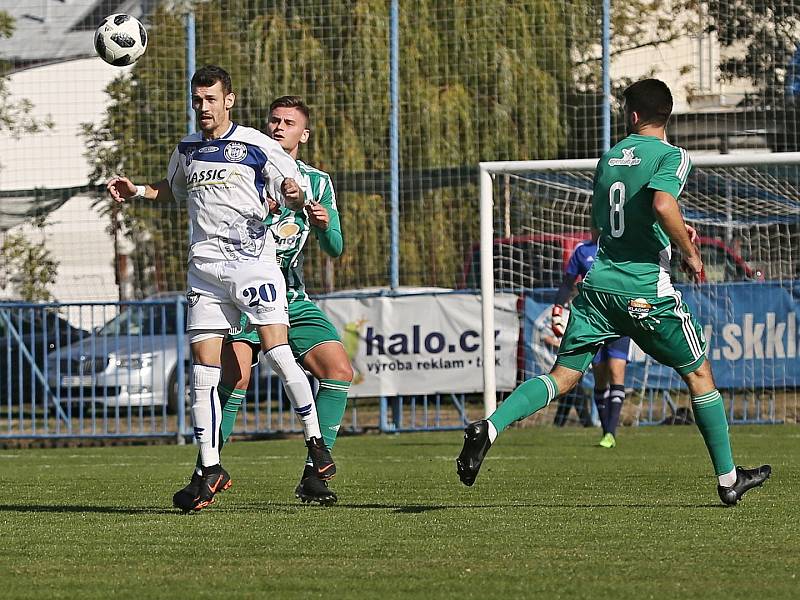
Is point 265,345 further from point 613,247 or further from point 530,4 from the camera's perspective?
point 530,4

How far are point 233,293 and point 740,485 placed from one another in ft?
8.57

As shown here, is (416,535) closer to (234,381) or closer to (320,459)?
(320,459)

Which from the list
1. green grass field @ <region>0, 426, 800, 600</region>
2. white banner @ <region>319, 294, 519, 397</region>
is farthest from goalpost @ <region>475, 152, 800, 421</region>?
green grass field @ <region>0, 426, 800, 600</region>

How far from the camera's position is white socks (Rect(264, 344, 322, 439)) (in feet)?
23.7

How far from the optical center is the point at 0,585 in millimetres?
4945

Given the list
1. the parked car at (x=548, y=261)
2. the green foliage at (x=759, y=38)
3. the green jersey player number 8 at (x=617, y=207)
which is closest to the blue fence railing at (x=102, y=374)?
the parked car at (x=548, y=261)

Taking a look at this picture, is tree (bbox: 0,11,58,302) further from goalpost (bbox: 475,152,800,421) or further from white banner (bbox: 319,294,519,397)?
goalpost (bbox: 475,152,800,421)

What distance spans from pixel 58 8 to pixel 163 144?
2.18 m

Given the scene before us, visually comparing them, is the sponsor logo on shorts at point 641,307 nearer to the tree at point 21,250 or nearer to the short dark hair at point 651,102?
the short dark hair at point 651,102

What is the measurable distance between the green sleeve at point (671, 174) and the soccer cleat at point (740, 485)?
140cm

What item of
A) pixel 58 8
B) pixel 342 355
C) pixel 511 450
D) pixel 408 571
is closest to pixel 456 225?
pixel 58 8

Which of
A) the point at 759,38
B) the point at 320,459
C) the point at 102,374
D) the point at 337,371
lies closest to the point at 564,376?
the point at 320,459

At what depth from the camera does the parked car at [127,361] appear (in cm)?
1516

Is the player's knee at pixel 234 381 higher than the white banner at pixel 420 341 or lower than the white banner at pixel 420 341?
higher
